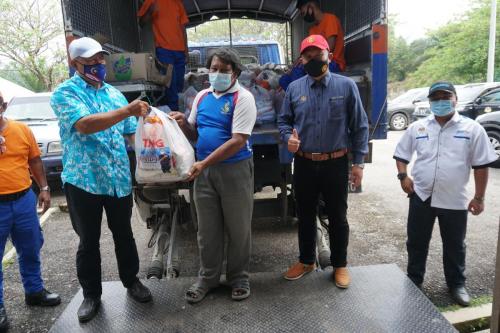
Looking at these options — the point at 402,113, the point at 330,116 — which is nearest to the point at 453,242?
the point at 330,116

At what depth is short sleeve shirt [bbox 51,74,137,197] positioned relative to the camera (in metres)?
2.36

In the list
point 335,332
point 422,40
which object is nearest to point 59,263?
point 335,332

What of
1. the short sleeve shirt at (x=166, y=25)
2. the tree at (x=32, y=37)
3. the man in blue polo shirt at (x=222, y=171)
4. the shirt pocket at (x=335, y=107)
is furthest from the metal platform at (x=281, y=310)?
the tree at (x=32, y=37)

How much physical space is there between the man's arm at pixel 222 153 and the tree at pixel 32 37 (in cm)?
1896

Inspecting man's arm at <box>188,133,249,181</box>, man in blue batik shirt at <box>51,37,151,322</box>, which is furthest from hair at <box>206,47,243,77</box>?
man in blue batik shirt at <box>51,37,151,322</box>

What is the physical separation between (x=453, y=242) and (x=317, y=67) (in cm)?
174

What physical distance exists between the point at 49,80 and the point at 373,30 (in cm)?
2022

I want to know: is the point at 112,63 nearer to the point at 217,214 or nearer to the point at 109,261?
the point at 217,214

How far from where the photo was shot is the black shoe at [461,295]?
3205 millimetres

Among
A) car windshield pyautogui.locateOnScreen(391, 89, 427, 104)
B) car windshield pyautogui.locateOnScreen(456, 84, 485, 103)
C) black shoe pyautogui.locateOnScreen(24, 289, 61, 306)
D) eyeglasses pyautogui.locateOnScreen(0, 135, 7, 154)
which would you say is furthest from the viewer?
car windshield pyautogui.locateOnScreen(391, 89, 427, 104)

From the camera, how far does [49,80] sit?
20.1 m

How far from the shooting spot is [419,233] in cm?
327

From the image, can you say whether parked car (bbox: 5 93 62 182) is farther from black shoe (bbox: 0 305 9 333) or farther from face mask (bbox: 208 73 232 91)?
face mask (bbox: 208 73 232 91)

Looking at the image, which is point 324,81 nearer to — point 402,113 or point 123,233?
point 123,233
